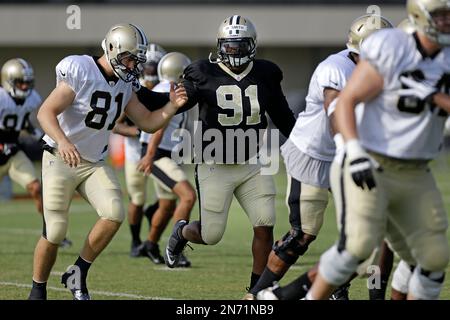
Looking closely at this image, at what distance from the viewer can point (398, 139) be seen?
4.70 metres

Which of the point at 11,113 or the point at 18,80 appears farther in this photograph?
the point at 18,80

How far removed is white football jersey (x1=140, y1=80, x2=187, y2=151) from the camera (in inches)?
354

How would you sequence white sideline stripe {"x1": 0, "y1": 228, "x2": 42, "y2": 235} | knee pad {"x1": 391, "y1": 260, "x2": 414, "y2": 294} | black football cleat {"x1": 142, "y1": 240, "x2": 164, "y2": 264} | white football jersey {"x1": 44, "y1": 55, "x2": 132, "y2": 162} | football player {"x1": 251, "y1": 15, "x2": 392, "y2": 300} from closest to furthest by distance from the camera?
knee pad {"x1": 391, "y1": 260, "x2": 414, "y2": 294}
football player {"x1": 251, "y1": 15, "x2": 392, "y2": 300}
white football jersey {"x1": 44, "y1": 55, "x2": 132, "y2": 162}
black football cleat {"x1": 142, "y1": 240, "x2": 164, "y2": 264}
white sideline stripe {"x1": 0, "y1": 228, "x2": 42, "y2": 235}

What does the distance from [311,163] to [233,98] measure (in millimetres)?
686

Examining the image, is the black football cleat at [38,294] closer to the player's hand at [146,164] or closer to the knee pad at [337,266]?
the knee pad at [337,266]

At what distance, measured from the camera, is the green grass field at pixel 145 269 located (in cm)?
704

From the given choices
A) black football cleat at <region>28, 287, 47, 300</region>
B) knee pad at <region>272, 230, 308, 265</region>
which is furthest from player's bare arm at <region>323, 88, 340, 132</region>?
black football cleat at <region>28, 287, 47, 300</region>

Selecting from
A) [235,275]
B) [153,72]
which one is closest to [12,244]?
[153,72]

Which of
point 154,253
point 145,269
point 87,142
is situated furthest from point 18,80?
point 87,142

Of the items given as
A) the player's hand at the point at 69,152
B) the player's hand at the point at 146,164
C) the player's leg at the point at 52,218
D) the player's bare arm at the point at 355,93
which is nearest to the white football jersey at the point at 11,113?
the player's hand at the point at 146,164

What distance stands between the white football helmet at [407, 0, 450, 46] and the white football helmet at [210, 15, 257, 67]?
1838 mm

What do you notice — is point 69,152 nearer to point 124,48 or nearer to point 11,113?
point 124,48

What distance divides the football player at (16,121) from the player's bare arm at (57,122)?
373cm

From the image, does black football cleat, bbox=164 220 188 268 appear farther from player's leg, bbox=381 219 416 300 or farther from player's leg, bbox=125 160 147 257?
player's leg, bbox=125 160 147 257
